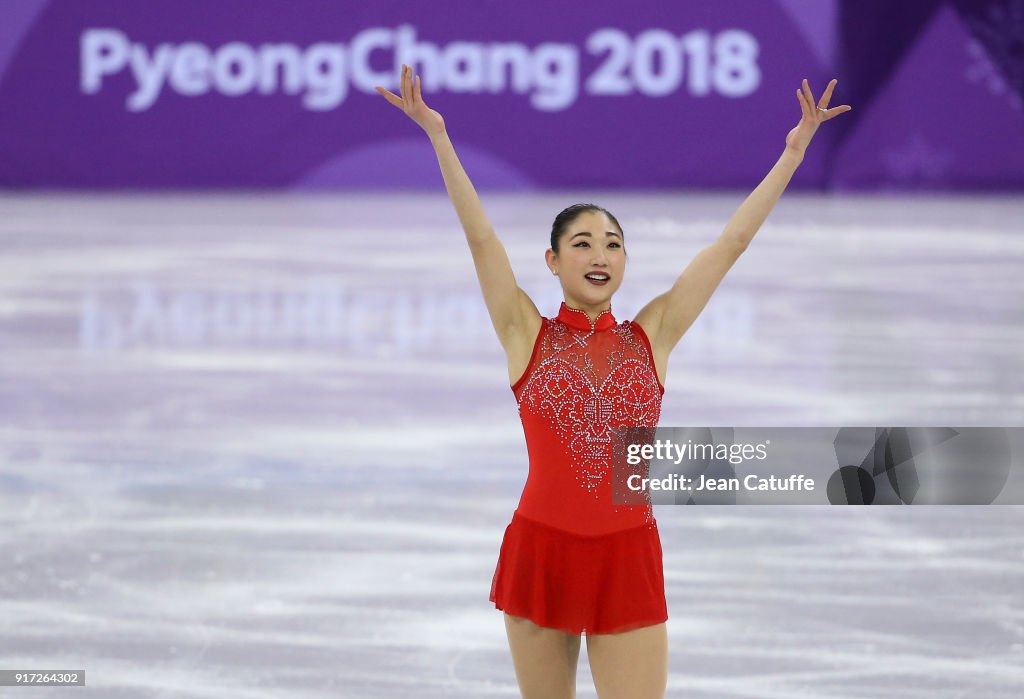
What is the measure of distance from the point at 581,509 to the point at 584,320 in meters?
0.30

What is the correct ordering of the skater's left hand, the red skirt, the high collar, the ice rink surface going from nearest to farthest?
1. the red skirt
2. the high collar
3. the skater's left hand
4. the ice rink surface

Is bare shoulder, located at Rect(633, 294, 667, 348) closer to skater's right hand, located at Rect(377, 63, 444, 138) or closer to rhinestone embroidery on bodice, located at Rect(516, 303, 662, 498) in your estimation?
rhinestone embroidery on bodice, located at Rect(516, 303, 662, 498)

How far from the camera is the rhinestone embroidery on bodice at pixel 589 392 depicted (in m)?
2.50

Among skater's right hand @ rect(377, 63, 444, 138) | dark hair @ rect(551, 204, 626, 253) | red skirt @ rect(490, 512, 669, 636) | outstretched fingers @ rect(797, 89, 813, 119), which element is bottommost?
red skirt @ rect(490, 512, 669, 636)

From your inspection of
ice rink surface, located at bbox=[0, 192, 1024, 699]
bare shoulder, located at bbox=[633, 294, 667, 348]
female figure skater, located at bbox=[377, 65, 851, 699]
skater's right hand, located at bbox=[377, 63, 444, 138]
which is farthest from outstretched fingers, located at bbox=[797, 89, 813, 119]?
ice rink surface, located at bbox=[0, 192, 1024, 699]

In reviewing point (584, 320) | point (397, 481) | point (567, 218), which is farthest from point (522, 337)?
point (397, 481)

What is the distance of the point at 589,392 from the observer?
2502mm

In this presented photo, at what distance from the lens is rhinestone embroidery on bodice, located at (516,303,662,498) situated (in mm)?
2502

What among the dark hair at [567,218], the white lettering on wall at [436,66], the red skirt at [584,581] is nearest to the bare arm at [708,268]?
the dark hair at [567,218]

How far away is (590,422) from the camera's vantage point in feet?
8.21

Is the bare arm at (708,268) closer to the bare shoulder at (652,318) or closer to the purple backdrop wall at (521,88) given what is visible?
the bare shoulder at (652,318)

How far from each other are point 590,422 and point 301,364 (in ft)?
17.8

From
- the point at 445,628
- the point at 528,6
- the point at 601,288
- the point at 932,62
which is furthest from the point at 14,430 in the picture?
the point at 932,62

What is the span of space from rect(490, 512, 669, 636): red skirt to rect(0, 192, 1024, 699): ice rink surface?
→ 1078mm
